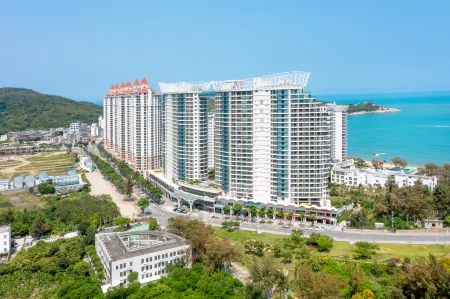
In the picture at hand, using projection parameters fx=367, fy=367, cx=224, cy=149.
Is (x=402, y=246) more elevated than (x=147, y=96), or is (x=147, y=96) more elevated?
(x=147, y=96)

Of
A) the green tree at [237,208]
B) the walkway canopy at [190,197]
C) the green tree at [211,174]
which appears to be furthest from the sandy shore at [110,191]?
the green tree at [237,208]

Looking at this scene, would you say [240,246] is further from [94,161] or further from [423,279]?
[94,161]

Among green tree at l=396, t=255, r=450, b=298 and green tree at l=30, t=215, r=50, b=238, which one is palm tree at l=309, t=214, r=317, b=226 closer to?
green tree at l=396, t=255, r=450, b=298

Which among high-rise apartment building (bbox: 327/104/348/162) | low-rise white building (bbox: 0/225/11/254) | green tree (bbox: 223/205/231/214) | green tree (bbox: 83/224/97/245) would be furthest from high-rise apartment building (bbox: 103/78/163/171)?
low-rise white building (bbox: 0/225/11/254)

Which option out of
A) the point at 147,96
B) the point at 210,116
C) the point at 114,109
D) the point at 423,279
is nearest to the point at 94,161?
the point at 114,109

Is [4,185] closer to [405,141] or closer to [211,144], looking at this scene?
[211,144]

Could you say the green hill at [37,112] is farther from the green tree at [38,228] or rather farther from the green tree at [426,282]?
the green tree at [426,282]

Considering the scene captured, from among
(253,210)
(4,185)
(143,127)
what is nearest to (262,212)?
(253,210)
